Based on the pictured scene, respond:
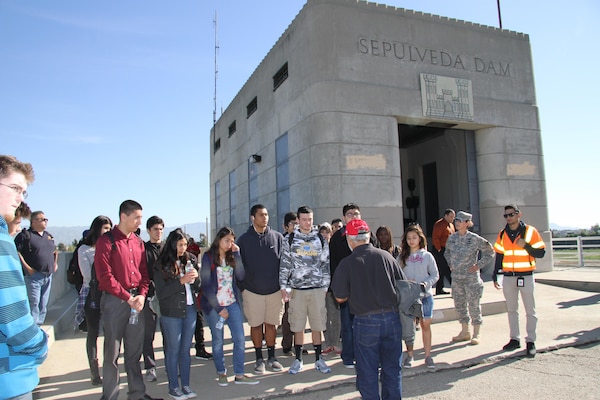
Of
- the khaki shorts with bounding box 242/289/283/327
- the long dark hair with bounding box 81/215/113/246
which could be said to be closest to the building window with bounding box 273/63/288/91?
the long dark hair with bounding box 81/215/113/246

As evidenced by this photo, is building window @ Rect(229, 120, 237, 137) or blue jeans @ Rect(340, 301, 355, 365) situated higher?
building window @ Rect(229, 120, 237, 137)

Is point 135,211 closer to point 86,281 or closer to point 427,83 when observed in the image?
point 86,281

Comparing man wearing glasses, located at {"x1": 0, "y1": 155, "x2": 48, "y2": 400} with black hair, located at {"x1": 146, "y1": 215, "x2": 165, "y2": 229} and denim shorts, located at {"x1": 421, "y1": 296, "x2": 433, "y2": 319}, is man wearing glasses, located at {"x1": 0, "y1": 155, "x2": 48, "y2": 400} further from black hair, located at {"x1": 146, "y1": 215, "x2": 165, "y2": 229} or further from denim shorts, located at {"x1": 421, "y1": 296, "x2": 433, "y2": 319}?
denim shorts, located at {"x1": 421, "y1": 296, "x2": 433, "y2": 319}

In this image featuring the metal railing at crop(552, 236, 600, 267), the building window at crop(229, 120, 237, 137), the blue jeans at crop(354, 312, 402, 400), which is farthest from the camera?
the building window at crop(229, 120, 237, 137)

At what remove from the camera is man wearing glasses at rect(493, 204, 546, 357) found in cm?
572

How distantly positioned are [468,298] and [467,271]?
0.42 m

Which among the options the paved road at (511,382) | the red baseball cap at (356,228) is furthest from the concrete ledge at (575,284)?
the red baseball cap at (356,228)

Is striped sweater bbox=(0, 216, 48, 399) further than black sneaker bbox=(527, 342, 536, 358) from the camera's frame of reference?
No

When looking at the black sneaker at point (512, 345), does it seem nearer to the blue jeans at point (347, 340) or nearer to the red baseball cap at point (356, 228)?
the blue jeans at point (347, 340)

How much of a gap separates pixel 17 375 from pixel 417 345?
18.2ft

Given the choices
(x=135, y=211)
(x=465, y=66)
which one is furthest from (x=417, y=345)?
(x=465, y=66)

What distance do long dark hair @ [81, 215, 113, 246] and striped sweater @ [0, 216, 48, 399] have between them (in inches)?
130

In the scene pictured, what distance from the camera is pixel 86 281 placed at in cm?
534

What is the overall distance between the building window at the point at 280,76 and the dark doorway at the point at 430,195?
8.12 metres
